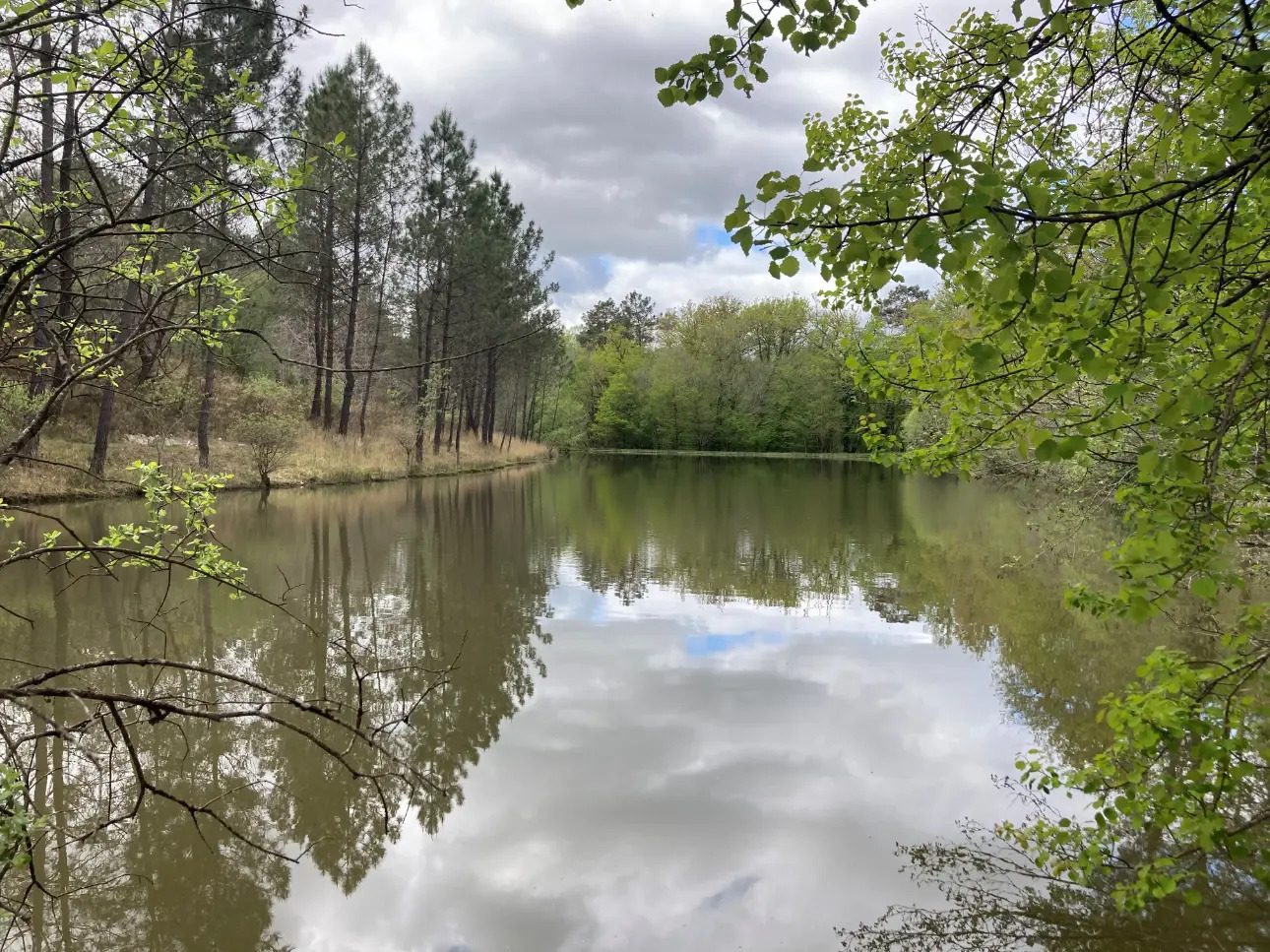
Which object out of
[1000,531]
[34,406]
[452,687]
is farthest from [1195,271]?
[1000,531]

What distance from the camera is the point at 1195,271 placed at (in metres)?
1.73

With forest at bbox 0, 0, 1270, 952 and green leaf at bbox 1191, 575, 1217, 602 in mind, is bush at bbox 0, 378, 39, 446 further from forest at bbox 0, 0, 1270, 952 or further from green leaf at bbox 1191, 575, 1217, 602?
green leaf at bbox 1191, 575, 1217, 602

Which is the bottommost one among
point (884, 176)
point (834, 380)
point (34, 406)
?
point (34, 406)

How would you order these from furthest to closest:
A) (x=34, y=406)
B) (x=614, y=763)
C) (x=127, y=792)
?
(x=34, y=406)
(x=614, y=763)
(x=127, y=792)

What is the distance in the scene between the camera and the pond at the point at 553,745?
3.54 m

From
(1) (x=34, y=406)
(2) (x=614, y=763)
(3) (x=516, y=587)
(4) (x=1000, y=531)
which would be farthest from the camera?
(4) (x=1000, y=531)

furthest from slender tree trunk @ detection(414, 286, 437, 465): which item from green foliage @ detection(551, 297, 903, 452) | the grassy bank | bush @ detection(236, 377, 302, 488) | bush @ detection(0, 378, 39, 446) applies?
green foliage @ detection(551, 297, 903, 452)

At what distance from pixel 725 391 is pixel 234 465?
127 feet

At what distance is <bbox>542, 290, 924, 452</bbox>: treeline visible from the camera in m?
51.9

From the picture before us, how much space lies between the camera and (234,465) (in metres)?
19.2

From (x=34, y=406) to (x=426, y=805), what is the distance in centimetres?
1074

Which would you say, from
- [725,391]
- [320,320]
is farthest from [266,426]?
[725,391]

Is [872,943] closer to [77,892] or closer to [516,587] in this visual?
[77,892]

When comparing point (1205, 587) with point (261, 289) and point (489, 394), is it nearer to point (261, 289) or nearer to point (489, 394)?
point (261, 289)
